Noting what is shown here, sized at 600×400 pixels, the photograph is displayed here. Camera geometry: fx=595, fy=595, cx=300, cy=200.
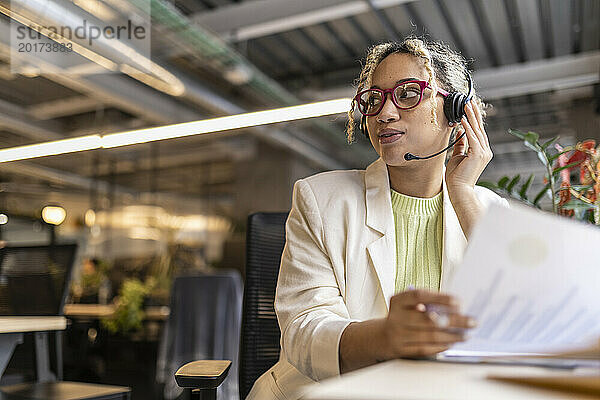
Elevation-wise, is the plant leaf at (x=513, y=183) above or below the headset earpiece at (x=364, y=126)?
below

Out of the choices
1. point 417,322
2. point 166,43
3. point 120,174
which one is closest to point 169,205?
point 120,174

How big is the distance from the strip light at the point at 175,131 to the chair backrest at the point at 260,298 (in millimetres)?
2044

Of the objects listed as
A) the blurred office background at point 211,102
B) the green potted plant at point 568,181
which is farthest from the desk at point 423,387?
the blurred office background at point 211,102

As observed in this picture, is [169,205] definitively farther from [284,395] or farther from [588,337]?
[588,337]

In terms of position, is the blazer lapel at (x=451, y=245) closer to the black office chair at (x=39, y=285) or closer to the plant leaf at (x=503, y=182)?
the plant leaf at (x=503, y=182)

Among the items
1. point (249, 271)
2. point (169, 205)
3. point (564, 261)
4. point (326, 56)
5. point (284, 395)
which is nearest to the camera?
point (564, 261)

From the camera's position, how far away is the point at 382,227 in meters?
1.30

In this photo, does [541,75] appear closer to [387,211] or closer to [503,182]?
[503,182]

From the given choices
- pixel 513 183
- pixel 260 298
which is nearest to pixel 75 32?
pixel 260 298

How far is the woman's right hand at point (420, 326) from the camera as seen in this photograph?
0.69 meters

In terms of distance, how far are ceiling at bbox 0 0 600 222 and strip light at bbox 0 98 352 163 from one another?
0.11 meters

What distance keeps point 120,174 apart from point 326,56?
4.20 metres

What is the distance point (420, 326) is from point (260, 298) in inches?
39.3

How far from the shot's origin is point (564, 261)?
65 cm
